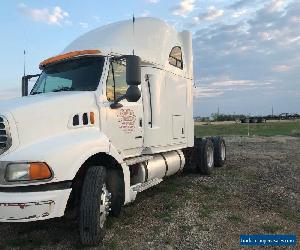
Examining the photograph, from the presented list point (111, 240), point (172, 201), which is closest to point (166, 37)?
point (172, 201)

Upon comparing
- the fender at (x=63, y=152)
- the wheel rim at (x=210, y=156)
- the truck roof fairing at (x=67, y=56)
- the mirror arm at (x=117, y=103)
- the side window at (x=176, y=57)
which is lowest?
the wheel rim at (x=210, y=156)

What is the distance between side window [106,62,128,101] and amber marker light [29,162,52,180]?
207cm

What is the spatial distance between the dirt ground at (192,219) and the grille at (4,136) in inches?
63.2

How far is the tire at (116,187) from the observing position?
A: 678cm

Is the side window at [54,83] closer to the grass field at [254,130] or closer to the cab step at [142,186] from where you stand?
the cab step at [142,186]

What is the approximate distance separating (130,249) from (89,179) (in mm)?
1151

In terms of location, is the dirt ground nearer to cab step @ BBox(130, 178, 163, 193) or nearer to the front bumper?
cab step @ BBox(130, 178, 163, 193)

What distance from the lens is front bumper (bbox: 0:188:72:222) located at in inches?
202

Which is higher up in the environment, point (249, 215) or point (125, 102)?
point (125, 102)

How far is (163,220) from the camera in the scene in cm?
731

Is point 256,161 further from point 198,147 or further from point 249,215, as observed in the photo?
point 249,215

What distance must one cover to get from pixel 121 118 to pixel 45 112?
5.62 ft

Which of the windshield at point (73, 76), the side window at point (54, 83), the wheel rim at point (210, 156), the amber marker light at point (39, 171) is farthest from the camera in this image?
the wheel rim at point (210, 156)

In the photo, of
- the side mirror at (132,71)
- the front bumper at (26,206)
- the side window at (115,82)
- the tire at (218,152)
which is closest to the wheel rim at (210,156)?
the tire at (218,152)
